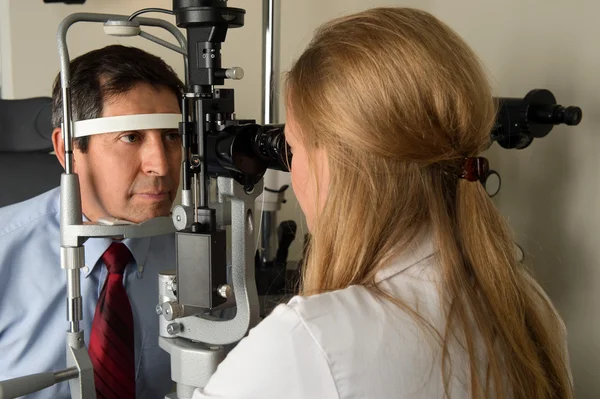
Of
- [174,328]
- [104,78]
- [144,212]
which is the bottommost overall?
[174,328]

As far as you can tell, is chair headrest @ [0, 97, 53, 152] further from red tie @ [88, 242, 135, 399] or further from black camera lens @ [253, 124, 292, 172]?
black camera lens @ [253, 124, 292, 172]

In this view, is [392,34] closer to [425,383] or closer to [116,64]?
[425,383]

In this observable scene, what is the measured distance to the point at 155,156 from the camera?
1.37 meters

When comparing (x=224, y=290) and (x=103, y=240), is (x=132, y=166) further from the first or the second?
(x=224, y=290)

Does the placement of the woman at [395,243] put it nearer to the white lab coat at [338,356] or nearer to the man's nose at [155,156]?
the white lab coat at [338,356]

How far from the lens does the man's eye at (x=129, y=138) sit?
138 centimetres

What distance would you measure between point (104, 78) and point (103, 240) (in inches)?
12.7

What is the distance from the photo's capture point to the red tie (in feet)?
4.23

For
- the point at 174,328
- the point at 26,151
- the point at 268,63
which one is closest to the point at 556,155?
the point at 268,63

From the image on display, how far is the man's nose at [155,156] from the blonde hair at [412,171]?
0.53 meters

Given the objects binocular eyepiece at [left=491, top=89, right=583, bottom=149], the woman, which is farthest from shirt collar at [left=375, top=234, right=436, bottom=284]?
binocular eyepiece at [left=491, top=89, right=583, bottom=149]

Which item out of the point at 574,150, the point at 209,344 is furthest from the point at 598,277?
the point at 209,344

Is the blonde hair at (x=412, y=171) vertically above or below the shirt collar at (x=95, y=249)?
above

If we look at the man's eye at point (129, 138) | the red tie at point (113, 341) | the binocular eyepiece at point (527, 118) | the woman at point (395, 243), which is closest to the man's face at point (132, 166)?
the man's eye at point (129, 138)
